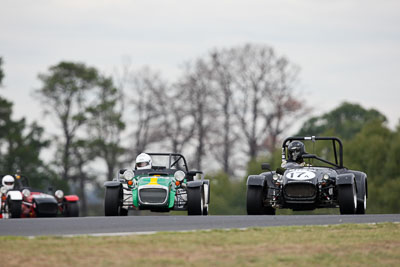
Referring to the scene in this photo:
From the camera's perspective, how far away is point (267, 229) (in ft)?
48.6

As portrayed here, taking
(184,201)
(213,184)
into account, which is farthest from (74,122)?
(184,201)

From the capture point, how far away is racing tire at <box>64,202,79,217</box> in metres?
34.1

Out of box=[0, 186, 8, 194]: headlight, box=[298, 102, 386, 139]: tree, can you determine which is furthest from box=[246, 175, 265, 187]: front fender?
box=[298, 102, 386, 139]: tree

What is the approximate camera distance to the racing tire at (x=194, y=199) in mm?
22578

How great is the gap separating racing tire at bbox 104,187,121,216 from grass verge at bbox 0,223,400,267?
8.87 meters

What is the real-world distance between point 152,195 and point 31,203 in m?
11.5

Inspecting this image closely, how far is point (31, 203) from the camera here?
3344 cm

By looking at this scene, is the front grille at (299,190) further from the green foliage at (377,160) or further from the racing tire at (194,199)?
the green foliage at (377,160)

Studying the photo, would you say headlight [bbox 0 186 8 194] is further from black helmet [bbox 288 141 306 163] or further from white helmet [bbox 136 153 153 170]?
black helmet [bbox 288 141 306 163]

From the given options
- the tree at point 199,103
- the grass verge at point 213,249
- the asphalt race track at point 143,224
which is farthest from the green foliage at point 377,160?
the grass verge at point 213,249

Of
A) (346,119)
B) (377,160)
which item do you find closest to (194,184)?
(377,160)

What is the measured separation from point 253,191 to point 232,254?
32.3 ft

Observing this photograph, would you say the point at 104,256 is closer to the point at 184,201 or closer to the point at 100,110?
the point at 184,201

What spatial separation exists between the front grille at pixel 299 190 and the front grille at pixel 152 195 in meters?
3.32
